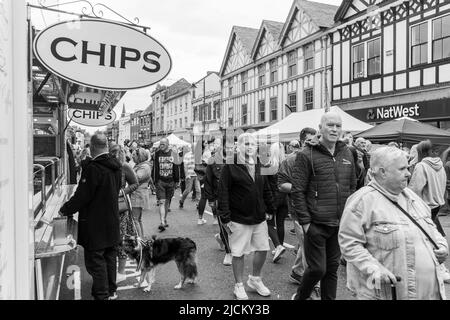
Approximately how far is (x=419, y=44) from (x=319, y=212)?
15344 millimetres

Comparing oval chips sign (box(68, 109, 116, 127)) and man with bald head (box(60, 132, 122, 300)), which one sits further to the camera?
oval chips sign (box(68, 109, 116, 127))

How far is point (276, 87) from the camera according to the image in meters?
26.8

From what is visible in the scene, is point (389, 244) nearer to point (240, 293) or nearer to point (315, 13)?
point (240, 293)

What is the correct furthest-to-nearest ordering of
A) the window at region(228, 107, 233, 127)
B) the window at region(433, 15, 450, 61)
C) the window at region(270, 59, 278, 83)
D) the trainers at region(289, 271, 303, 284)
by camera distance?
1. the window at region(228, 107, 233, 127)
2. the window at region(270, 59, 278, 83)
3. the window at region(433, 15, 450, 61)
4. the trainers at region(289, 271, 303, 284)

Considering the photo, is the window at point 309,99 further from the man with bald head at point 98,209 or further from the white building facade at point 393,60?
the man with bald head at point 98,209

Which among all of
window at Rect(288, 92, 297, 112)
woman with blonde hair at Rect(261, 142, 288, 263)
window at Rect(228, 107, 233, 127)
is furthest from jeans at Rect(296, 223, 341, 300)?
window at Rect(228, 107, 233, 127)

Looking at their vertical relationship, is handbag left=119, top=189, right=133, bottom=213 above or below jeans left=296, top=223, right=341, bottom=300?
above

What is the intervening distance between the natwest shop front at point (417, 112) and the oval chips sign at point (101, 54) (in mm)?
14926

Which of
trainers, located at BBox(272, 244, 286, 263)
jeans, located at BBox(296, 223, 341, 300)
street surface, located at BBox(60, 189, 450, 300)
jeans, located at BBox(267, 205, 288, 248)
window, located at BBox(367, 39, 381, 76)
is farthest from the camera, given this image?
window, located at BBox(367, 39, 381, 76)

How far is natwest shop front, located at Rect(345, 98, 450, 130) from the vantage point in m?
15.3

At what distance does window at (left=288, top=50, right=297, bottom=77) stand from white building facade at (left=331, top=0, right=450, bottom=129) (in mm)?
3976

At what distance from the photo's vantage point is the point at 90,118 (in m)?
8.24

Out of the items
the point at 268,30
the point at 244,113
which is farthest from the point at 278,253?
the point at 244,113

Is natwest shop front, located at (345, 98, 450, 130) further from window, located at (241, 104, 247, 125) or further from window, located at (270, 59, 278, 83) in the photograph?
window, located at (241, 104, 247, 125)
